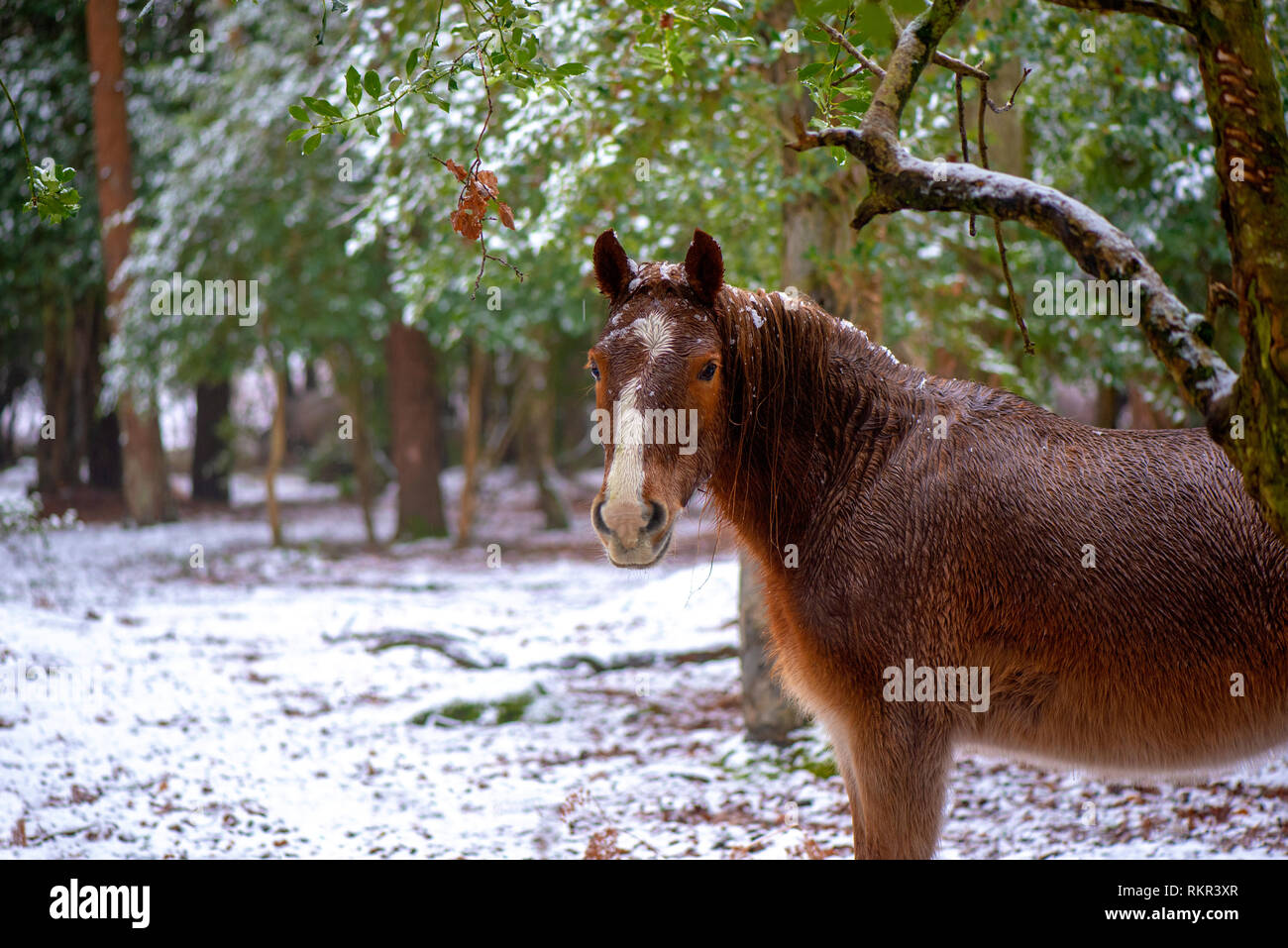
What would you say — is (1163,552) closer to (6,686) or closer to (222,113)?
(6,686)

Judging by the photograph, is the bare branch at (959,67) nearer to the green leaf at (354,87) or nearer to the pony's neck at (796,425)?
the pony's neck at (796,425)

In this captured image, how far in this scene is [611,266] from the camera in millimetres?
3365

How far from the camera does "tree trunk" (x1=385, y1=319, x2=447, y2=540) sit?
1734cm

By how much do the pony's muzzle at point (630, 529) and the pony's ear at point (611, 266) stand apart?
2.76 ft

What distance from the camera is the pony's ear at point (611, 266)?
3.31 m

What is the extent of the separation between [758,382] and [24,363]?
81.8ft

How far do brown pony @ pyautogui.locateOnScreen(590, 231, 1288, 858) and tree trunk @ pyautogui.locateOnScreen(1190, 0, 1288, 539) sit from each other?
2.41 feet

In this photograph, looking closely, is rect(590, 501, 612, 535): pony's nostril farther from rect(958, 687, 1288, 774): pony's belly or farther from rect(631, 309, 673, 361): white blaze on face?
rect(958, 687, 1288, 774): pony's belly

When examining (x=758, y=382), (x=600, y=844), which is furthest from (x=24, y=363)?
(x=758, y=382)

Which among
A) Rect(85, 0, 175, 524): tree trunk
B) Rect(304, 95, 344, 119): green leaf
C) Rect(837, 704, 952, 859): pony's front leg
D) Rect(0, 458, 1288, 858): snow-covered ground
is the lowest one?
Rect(0, 458, 1288, 858): snow-covered ground

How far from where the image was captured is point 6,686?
7121 millimetres

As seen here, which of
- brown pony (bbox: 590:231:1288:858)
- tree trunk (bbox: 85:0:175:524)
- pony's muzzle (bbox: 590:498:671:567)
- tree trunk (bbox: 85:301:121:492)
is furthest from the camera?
tree trunk (bbox: 85:301:121:492)

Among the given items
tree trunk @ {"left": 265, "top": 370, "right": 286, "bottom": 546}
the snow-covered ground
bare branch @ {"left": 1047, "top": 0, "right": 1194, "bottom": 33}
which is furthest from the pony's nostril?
tree trunk @ {"left": 265, "top": 370, "right": 286, "bottom": 546}

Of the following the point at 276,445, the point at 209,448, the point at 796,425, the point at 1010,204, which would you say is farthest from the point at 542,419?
the point at 1010,204
